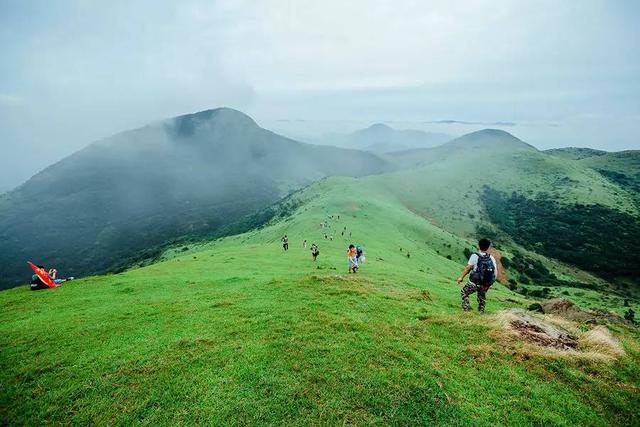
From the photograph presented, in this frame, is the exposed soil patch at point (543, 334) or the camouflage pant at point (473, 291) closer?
the exposed soil patch at point (543, 334)

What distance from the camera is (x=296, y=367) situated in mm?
11570

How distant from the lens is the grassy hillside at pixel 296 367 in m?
9.91

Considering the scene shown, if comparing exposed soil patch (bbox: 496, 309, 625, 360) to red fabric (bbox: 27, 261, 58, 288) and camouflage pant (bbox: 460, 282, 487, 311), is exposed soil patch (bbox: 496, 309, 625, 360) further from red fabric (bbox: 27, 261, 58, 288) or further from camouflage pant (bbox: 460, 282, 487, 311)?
red fabric (bbox: 27, 261, 58, 288)

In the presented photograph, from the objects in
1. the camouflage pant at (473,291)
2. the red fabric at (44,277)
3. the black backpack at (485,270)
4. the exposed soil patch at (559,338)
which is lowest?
the red fabric at (44,277)

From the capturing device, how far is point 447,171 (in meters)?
188

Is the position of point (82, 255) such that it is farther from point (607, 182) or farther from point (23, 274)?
point (607, 182)

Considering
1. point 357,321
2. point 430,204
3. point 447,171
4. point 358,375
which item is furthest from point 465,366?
point 447,171

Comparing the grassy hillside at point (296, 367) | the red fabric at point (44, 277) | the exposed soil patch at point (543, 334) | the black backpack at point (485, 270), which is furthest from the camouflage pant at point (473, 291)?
the red fabric at point (44, 277)

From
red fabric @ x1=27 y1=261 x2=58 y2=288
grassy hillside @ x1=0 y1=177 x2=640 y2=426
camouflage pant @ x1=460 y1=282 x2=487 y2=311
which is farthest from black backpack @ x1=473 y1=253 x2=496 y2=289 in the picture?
red fabric @ x1=27 y1=261 x2=58 y2=288

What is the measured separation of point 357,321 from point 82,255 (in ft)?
761

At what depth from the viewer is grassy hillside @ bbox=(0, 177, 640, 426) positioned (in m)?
9.91

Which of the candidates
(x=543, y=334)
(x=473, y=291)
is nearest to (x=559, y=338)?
(x=543, y=334)

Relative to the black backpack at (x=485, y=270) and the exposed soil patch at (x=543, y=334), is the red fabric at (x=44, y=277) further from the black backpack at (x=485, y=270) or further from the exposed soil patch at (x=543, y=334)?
the exposed soil patch at (x=543, y=334)

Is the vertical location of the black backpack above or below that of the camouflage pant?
above
